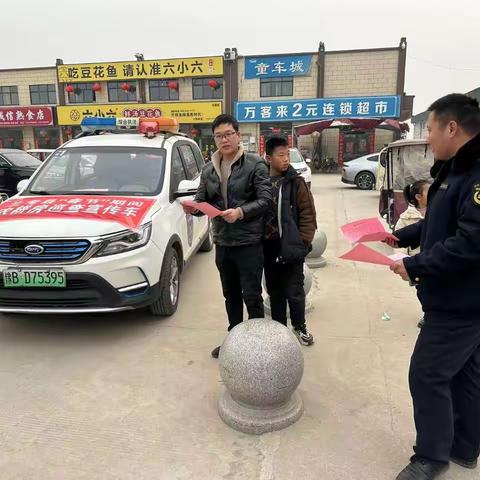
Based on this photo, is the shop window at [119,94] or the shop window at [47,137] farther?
the shop window at [47,137]

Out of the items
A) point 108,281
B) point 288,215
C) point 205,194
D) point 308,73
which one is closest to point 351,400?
point 288,215

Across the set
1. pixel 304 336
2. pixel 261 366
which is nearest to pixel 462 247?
pixel 261 366

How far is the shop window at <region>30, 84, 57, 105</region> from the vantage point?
26609 mm

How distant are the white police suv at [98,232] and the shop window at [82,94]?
23.6m

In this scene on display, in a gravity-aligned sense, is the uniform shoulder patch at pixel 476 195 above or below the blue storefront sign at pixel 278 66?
below

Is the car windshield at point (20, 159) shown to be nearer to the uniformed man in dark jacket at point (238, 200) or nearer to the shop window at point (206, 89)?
the uniformed man in dark jacket at point (238, 200)

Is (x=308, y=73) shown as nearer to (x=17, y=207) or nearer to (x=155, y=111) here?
(x=155, y=111)

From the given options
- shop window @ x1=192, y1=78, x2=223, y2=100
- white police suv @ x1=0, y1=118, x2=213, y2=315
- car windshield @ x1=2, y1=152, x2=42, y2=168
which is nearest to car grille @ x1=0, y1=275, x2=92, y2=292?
white police suv @ x1=0, y1=118, x2=213, y2=315

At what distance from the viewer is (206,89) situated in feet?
82.0

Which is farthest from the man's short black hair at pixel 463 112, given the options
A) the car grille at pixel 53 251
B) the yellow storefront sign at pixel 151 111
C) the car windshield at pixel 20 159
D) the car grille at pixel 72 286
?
the yellow storefront sign at pixel 151 111

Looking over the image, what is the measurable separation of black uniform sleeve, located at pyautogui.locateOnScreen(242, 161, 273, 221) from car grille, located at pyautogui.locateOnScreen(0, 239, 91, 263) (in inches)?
53.7

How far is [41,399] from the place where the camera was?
9.59 feet

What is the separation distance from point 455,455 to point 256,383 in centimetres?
110

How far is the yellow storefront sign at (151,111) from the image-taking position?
24656 mm
